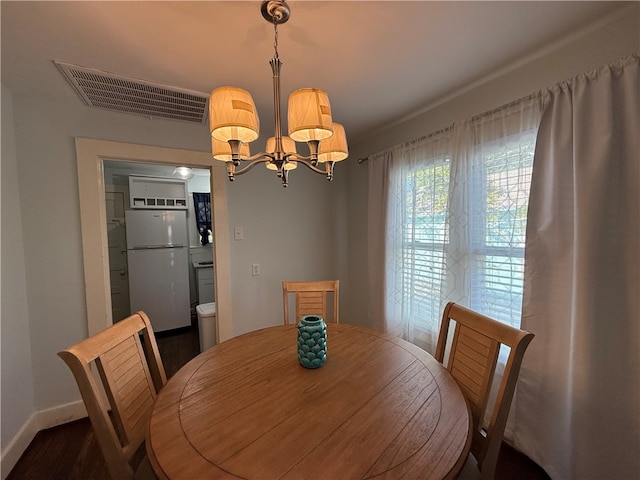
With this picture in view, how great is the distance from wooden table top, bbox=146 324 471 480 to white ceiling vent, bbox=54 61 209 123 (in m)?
1.67

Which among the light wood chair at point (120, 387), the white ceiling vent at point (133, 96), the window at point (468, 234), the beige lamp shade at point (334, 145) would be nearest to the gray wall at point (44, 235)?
the white ceiling vent at point (133, 96)

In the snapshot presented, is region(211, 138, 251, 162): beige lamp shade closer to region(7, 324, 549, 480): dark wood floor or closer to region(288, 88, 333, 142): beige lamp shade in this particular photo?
region(288, 88, 333, 142): beige lamp shade

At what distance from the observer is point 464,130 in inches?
69.8

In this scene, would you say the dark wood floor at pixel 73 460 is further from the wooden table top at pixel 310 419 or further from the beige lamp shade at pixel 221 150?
the beige lamp shade at pixel 221 150

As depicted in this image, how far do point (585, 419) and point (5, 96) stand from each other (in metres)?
3.68

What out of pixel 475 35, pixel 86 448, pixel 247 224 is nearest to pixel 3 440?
pixel 86 448

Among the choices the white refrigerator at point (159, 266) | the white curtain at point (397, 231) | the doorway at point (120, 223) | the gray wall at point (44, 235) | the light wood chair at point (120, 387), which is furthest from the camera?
the doorway at point (120, 223)

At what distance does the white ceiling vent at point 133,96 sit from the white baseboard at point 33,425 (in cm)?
216

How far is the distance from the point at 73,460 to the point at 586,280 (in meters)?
3.00

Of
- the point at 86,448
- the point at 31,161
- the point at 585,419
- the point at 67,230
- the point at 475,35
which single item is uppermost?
the point at 475,35

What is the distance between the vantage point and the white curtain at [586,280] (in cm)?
114

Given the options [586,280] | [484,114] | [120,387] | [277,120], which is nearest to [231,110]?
[277,120]

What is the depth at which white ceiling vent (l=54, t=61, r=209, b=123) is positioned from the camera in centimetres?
152

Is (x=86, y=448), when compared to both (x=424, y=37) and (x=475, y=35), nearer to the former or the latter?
(x=424, y=37)
